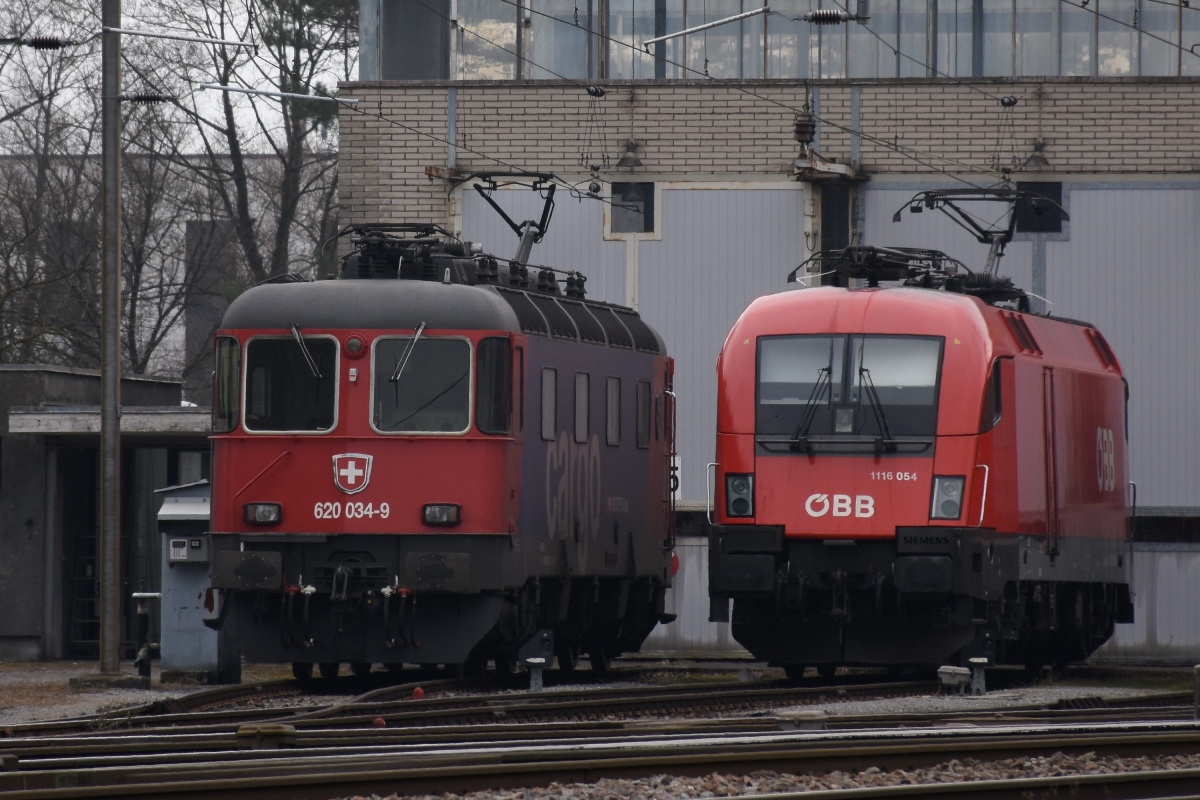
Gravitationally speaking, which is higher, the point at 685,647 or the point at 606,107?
the point at 606,107

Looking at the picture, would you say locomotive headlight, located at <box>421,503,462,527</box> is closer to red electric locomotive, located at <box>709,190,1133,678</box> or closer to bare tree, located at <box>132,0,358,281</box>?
red electric locomotive, located at <box>709,190,1133,678</box>

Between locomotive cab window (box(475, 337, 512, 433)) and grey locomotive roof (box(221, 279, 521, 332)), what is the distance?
177 mm

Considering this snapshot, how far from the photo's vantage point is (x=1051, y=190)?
82.1 feet

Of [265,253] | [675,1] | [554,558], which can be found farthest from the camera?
[265,253]

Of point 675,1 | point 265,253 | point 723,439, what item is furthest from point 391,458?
point 265,253

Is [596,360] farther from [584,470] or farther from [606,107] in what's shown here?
[606,107]

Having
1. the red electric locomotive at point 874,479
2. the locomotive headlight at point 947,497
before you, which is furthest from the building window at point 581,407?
the locomotive headlight at point 947,497

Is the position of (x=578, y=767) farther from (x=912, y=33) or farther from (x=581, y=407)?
(x=912, y=33)

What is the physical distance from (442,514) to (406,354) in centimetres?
132

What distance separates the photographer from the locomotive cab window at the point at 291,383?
53.8ft

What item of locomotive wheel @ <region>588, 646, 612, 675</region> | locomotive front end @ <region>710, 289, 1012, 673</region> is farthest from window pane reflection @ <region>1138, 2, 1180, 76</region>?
locomotive wheel @ <region>588, 646, 612, 675</region>

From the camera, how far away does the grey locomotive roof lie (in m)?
16.4

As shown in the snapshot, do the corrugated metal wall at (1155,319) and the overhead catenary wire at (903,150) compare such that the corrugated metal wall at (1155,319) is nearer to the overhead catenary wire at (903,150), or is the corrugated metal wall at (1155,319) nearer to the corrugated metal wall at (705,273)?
the overhead catenary wire at (903,150)

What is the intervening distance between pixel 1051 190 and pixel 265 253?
28344 millimetres
